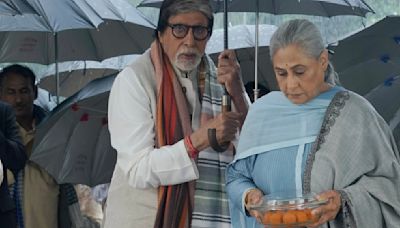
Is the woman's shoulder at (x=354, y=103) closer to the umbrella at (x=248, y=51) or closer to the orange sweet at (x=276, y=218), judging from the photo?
the orange sweet at (x=276, y=218)

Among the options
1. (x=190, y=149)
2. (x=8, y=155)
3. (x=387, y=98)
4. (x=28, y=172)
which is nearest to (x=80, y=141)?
(x=28, y=172)

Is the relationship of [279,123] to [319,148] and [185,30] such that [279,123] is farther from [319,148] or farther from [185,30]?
[185,30]

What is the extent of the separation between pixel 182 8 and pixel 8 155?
1.61 meters

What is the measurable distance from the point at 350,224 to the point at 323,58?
63cm

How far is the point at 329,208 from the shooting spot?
12.7 feet

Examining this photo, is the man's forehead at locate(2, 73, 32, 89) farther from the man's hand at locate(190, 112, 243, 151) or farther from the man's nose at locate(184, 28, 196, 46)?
the man's hand at locate(190, 112, 243, 151)

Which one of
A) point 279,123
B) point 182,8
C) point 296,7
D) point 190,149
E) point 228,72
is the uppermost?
point 296,7

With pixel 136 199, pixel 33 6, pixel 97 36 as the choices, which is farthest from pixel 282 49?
pixel 97 36

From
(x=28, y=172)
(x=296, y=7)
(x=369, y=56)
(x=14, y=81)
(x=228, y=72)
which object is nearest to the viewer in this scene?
(x=228, y=72)

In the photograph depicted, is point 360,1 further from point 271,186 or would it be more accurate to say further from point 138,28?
point 271,186

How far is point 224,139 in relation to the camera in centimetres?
459

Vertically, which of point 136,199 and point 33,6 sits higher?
point 33,6

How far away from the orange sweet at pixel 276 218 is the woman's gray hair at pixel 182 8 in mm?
1295

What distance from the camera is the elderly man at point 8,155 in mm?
5836
